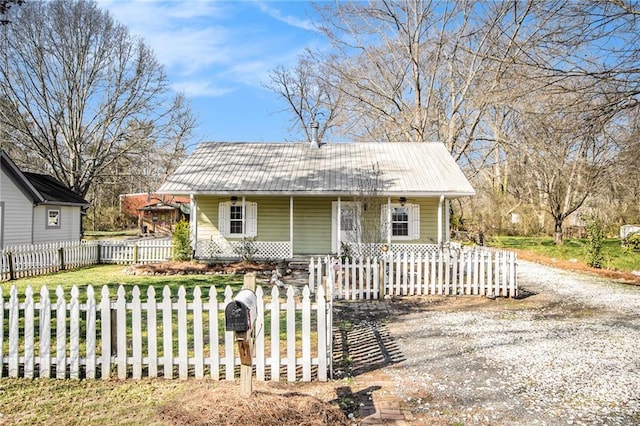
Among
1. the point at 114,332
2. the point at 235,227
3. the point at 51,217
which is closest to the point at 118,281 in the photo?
the point at 235,227

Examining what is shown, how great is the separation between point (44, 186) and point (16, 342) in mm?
18810

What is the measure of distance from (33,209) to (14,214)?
49.5 inches

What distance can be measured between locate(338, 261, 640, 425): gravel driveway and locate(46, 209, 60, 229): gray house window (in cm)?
1821

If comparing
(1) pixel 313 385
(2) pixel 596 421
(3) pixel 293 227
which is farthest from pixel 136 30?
(2) pixel 596 421

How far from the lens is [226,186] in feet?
51.4

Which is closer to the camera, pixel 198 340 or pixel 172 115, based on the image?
pixel 198 340

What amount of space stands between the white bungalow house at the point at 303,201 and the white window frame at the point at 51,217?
7.96m

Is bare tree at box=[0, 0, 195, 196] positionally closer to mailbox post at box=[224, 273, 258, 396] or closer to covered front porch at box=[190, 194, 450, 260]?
covered front porch at box=[190, 194, 450, 260]

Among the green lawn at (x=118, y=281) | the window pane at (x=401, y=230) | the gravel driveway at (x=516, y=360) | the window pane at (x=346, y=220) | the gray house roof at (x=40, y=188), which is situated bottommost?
the gravel driveway at (x=516, y=360)

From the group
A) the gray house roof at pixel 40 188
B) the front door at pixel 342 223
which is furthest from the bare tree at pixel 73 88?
the front door at pixel 342 223

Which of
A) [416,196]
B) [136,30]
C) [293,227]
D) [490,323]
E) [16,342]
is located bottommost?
[490,323]

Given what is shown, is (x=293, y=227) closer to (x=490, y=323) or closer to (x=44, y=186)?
(x=490, y=323)

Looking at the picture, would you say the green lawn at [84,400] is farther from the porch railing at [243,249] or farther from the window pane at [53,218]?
the window pane at [53,218]

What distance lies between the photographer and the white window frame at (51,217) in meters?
19.3
